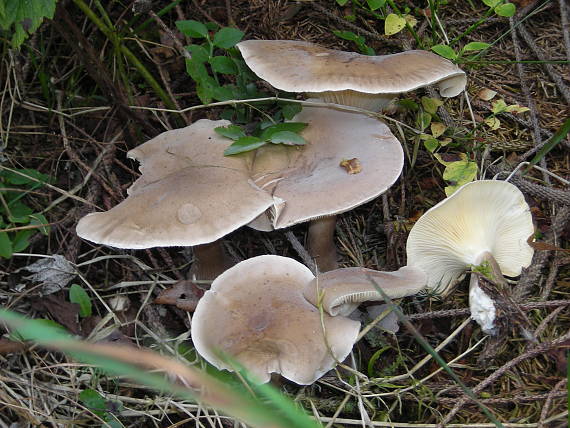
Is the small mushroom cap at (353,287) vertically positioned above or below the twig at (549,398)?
above

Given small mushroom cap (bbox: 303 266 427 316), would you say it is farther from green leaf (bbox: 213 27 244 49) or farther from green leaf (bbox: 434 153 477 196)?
green leaf (bbox: 213 27 244 49)

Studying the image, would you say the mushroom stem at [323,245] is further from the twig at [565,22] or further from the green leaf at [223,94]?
the twig at [565,22]

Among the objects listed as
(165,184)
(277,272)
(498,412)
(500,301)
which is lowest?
(498,412)

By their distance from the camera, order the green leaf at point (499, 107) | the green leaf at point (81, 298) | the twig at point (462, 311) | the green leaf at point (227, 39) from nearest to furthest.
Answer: the twig at point (462, 311) < the green leaf at point (81, 298) < the green leaf at point (227, 39) < the green leaf at point (499, 107)

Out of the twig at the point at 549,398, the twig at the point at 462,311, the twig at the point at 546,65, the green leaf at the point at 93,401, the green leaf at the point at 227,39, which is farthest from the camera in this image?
the twig at the point at 546,65

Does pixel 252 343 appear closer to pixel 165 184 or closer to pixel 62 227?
pixel 165 184

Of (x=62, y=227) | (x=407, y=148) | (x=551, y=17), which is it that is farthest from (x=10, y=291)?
(x=551, y=17)

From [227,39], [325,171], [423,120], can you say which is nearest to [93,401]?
[325,171]

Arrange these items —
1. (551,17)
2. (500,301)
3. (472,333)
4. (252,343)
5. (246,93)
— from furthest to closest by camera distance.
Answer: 1. (551,17)
2. (246,93)
3. (472,333)
4. (500,301)
5. (252,343)

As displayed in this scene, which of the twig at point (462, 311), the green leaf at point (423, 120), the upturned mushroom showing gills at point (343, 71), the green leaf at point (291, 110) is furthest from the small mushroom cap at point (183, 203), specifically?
the green leaf at point (423, 120)
